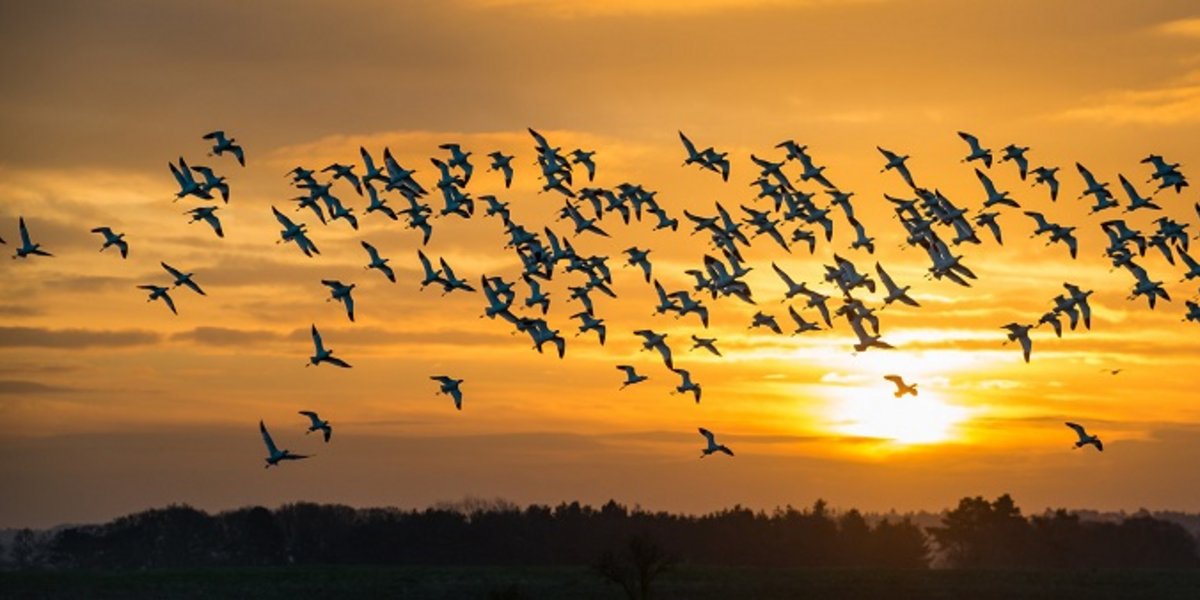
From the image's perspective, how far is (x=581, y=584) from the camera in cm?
14412

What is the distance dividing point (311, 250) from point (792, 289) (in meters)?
24.4

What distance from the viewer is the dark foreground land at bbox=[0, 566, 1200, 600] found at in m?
138

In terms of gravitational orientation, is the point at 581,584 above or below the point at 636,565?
above

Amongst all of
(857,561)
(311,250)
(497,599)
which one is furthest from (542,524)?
(311,250)

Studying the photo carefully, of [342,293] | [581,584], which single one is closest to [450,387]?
[342,293]

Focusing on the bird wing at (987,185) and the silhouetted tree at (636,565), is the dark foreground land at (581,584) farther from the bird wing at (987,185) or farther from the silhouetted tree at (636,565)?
the bird wing at (987,185)

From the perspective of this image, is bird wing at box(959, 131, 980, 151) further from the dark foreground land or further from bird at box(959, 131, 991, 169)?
the dark foreground land

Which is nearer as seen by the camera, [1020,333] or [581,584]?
[1020,333]

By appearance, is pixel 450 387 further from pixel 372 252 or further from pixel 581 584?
pixel 581 584

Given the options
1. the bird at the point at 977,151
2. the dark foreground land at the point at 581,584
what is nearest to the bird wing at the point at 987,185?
the bird at the point at 977,151

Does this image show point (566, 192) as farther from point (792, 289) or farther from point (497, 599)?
point (497, 599)

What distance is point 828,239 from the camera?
307 feet

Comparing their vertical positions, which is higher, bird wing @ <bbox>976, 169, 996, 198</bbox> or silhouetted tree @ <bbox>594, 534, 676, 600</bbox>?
bird wing @ <bbox>976, 169, 996, 198</bbox>

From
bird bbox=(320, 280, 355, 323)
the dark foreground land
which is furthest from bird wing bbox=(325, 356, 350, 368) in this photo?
the dark foreground land
